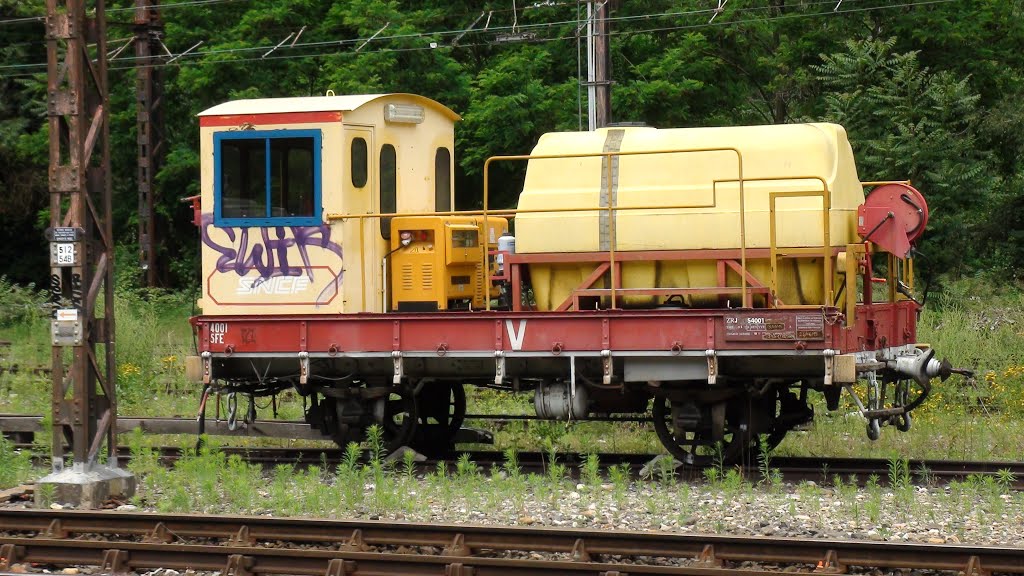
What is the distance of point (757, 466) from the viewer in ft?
37.6

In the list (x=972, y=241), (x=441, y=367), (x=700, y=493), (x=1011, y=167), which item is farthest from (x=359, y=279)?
(x=1011, y=167)

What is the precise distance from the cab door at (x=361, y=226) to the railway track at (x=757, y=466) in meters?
1.58

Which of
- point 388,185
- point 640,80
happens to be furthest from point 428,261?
point 640,80

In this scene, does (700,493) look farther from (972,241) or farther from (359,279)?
(972,241)

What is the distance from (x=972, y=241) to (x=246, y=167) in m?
13.6

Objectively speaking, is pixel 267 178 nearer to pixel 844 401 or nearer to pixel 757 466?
pixel 757 466

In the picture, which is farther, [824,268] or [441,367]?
[441,367]

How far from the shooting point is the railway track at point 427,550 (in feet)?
24.8

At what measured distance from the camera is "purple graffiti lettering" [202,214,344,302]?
11.8 m

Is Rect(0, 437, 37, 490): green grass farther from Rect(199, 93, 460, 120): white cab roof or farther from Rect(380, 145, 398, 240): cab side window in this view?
Rect(380, 145, 398, 240): cab side window

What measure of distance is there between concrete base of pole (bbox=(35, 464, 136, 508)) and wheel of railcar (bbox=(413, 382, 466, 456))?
3.43m

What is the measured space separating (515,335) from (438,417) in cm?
234

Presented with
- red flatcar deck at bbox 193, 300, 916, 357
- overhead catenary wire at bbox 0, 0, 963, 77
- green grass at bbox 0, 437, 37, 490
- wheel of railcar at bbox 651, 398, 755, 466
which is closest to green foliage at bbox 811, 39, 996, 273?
overhead catenary wire at bbox 0, 0, 963, 77

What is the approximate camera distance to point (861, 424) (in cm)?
1407
